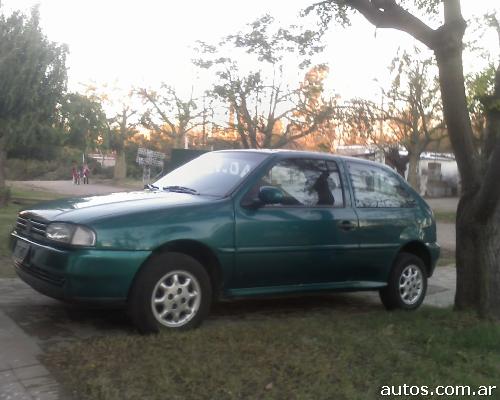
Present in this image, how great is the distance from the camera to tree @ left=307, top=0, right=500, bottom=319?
19.1ft

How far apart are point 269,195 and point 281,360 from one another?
1546 mm

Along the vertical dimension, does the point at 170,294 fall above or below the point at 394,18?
below

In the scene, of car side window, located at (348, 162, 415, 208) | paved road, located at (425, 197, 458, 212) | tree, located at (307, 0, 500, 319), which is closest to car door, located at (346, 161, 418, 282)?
car side window, located at (348, 162, 415, 208)

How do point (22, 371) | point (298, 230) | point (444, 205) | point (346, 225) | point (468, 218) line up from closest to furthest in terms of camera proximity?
1. point (22, 371)
2. point (298, 230)
3. point (468, 218)
4. point (346, 225)
5. point (444, 205)

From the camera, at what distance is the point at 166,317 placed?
503 centimetres

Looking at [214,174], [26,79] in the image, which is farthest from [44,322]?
[26,79]

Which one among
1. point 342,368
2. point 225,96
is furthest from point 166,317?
point 225,96

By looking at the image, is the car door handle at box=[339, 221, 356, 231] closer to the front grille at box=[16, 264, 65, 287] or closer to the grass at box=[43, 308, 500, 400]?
the grass at box=[43, 308, 500, 400]

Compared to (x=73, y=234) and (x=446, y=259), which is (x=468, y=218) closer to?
(x=73, y=234)

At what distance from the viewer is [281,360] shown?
14.5ft

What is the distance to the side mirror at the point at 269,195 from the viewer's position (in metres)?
5.43

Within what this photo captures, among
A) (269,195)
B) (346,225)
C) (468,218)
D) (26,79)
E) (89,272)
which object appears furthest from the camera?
(26,79)

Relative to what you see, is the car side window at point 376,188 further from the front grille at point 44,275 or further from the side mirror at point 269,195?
the front grille at point 44,275

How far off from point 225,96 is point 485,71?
58.3 feet
